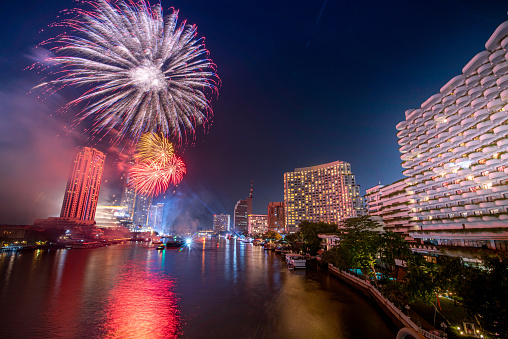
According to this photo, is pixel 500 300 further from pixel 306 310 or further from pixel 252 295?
pixel 252 295

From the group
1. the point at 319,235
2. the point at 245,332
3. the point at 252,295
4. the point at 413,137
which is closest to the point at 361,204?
the point at 319,235

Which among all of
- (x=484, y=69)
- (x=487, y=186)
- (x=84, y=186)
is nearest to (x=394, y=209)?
(x=487, y=186)

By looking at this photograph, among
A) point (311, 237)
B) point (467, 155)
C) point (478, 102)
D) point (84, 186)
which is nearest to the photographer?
point (478, 102)

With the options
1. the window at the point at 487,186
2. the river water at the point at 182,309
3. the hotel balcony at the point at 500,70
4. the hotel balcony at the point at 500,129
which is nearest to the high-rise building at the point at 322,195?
the window at the point at 487,186

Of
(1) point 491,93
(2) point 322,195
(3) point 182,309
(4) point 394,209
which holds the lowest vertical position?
(3) point 182,309

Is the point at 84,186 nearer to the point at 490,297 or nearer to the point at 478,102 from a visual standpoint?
the point at 478,102

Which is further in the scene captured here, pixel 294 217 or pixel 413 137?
pixel 294 217
